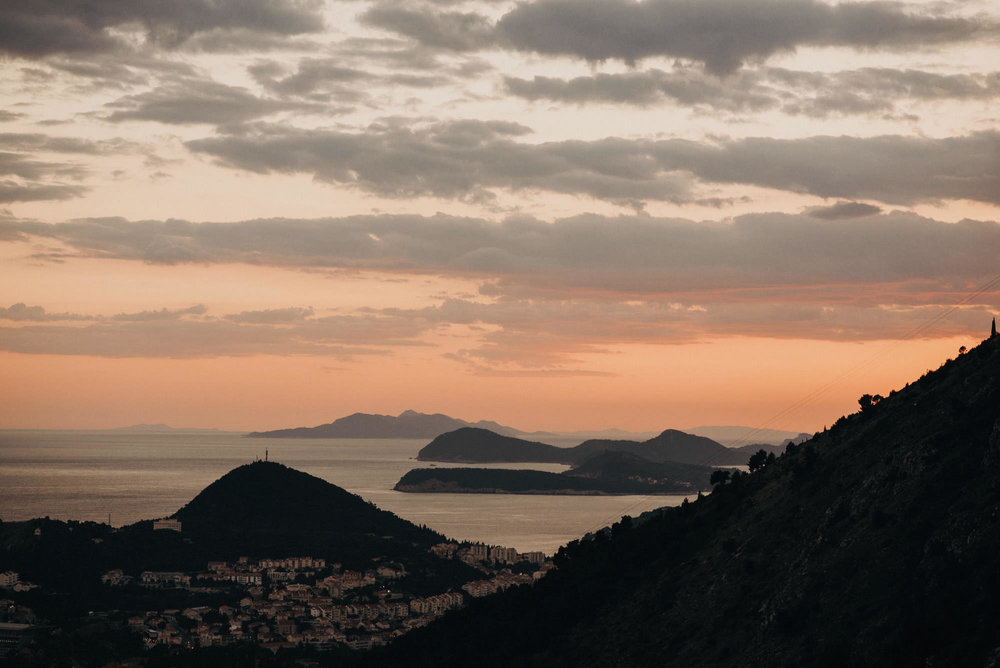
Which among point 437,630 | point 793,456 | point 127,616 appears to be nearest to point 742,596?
point 793,456

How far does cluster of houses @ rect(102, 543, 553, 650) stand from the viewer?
135750 millimetres

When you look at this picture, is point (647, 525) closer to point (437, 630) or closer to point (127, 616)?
point (437, 630)

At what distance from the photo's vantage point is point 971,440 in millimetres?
56719

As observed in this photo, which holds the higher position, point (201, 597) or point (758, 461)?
point (758, 461)

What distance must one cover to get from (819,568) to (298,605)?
11372 cm

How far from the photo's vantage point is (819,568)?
56469 millimetres

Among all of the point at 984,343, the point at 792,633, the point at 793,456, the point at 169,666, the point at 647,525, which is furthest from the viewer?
the point at 169,666

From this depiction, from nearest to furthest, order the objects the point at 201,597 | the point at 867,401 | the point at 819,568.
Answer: the point at 819,568
the point at 867,401
the point at 201,597

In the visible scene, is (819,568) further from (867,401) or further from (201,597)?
(201,597)

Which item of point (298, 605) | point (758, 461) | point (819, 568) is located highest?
point (758, 461)

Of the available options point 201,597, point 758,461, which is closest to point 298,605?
point 201,597

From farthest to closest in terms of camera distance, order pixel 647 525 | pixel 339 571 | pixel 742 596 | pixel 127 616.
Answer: pixel 339 571
pixel 127 616
pixel 647 525
pixel 742 596

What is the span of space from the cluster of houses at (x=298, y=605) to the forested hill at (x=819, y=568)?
1143 inches

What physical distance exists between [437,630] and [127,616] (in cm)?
6505
